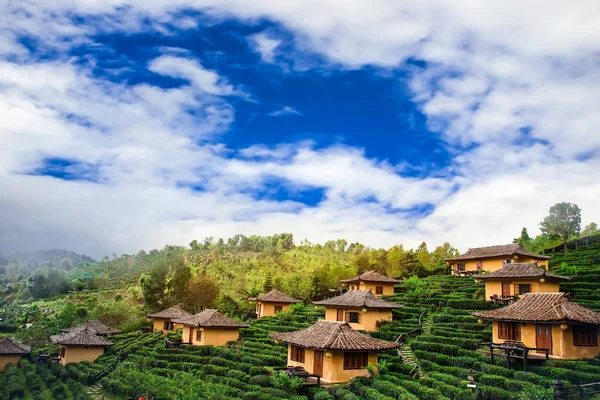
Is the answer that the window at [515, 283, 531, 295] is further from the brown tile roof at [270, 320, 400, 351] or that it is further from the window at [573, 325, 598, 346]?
the brown tile roof at [270, 320, 400, 351]

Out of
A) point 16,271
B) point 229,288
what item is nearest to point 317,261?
point 229,288

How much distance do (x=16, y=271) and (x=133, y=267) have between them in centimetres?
2651

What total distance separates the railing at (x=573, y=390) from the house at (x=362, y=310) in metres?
18.9

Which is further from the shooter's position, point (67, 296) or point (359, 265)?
point (67, 296)

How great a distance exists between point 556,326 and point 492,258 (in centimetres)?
2341

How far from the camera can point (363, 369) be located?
29.0 meters

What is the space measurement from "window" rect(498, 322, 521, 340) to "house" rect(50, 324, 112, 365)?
34561 millimetres

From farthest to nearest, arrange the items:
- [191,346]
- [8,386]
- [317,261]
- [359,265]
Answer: [317,261] → [359,265] → [191,346] → [8,386]

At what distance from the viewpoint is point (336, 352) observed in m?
28.2

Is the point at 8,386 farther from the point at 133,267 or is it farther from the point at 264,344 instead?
the point at 133,267

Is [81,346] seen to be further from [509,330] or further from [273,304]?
[509,330]

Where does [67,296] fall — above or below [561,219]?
below

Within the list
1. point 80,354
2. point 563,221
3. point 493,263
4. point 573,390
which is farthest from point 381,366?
point 563,221

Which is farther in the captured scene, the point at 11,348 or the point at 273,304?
the point at 273,304
